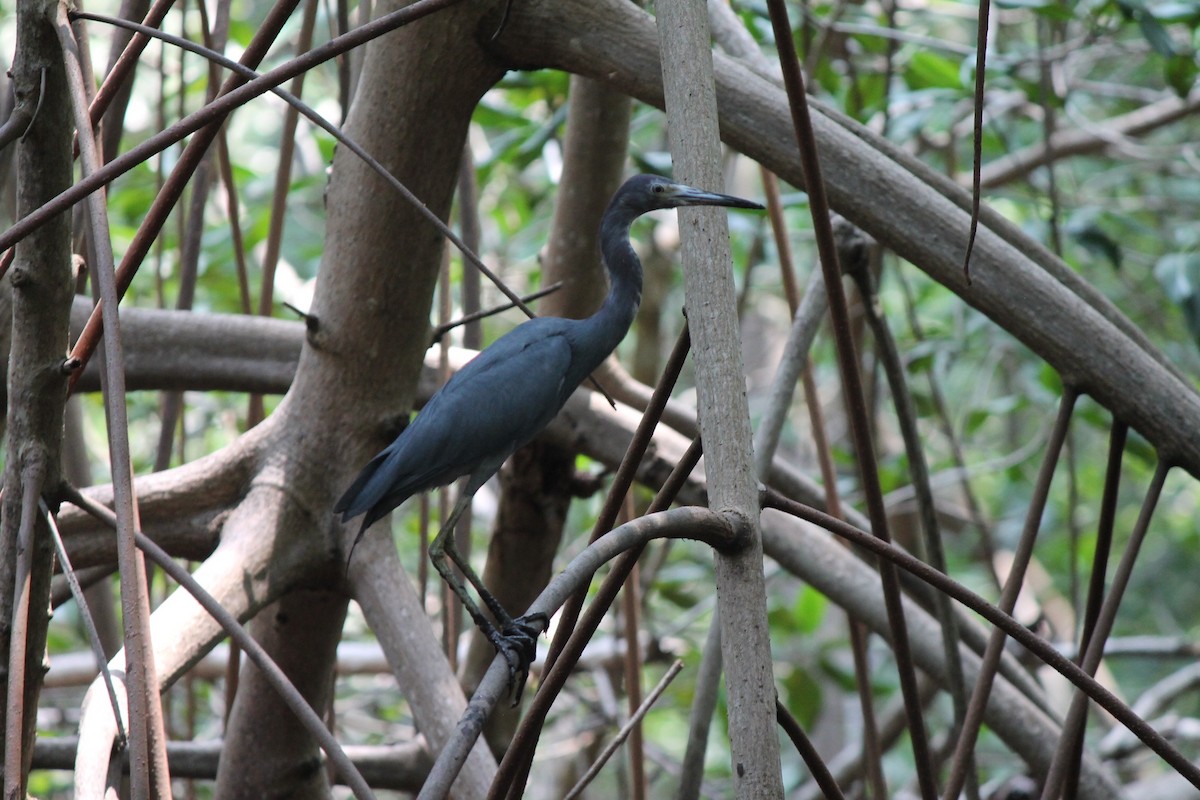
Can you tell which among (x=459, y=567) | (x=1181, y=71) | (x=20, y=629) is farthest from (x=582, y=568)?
(x=1181, y=71)

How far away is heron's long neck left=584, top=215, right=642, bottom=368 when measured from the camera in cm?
162

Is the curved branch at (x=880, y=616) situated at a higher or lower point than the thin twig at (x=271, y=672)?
higher

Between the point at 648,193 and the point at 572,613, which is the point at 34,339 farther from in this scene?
the point at 648,193

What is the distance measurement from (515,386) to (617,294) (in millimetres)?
212

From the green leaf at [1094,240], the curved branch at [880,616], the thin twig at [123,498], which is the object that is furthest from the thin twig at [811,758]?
the green leaf at [1094,240]

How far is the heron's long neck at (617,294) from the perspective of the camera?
162 centimetres

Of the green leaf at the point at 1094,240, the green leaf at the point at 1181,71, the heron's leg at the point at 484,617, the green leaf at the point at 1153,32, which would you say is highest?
the green leaf at the point at 1181,71

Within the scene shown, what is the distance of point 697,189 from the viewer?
815 mm

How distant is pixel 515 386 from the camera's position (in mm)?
1584

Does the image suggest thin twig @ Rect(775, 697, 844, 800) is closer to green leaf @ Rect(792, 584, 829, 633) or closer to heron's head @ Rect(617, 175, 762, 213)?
heron's head @ Rect(617, 175, 762, 213)

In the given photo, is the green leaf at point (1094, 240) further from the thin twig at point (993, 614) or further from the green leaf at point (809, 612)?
the thin twig at point (993, 614)

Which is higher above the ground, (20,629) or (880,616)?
(880,616)

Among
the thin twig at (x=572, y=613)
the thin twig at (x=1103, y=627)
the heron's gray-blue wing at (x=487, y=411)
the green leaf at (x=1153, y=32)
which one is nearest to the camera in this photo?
the thin twig at (x=572, y=613)

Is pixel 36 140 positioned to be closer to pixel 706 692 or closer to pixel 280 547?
pixel 280 547
